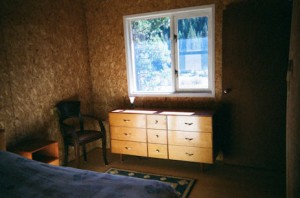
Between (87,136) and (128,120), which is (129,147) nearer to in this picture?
(128,120)

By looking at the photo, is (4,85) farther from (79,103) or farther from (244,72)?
(244,72)

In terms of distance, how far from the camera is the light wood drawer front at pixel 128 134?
11.2ft

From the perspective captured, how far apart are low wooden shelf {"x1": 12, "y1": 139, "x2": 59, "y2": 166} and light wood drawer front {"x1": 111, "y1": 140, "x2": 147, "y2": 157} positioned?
854 mm

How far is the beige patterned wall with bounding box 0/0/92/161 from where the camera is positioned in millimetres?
2943

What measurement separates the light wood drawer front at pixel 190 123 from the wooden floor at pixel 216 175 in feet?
1.88

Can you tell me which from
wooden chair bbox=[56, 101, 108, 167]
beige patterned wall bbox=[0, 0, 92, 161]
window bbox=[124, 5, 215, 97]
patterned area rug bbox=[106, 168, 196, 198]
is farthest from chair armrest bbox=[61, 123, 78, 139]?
window bbox=[124, 5, 215, 97]

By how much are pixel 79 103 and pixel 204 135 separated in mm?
1857

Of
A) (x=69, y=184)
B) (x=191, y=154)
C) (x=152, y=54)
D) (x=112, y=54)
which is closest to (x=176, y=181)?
(x=191, y=154)

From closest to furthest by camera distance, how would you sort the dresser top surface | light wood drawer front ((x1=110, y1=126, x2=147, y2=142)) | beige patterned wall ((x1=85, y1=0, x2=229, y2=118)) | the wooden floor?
the wooden floor → the dresser top surface → light wood drawer front ((x1=110, y1=126, x2=147, y2=142)) → beige patterned wall ((x1=85, y1=0, x2=229, y2=118))

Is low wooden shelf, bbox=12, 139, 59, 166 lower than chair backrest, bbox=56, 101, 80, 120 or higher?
lower

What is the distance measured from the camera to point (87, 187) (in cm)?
159

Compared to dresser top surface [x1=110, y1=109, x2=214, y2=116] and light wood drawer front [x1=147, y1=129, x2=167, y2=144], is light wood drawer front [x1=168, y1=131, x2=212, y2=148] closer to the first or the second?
light wood drawer front [x1=147, y1=129, x2=167, y2=144]

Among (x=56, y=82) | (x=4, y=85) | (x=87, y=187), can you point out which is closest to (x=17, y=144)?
(x=4, y=85)

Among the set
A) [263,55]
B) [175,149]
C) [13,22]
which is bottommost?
[175,149]
